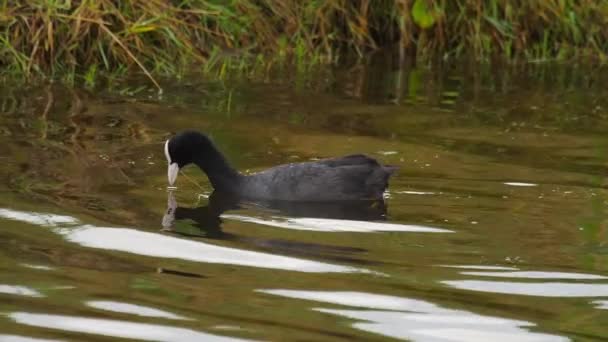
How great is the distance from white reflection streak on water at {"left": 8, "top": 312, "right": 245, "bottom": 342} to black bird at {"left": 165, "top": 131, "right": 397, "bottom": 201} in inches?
95.1

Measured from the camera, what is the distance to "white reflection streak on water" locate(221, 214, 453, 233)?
6543 mm

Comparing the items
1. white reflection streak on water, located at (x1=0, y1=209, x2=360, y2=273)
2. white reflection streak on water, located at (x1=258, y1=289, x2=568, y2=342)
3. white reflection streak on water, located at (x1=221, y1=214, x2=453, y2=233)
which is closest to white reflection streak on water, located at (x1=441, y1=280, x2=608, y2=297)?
white reflection streak on water, located at (x1=258, y1=289, x2=568, y2=342)

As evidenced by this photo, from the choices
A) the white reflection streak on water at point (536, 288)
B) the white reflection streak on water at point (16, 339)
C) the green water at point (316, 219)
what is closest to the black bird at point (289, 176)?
the green water at point (316, 219)

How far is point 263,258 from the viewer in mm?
5867

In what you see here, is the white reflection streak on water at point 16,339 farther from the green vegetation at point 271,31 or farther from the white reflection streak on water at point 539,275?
the green vegetation at point 271,31

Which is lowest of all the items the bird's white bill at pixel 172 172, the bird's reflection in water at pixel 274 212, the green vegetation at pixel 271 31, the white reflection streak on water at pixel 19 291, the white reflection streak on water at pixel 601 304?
the bird's reflection in water at pixel 274 212

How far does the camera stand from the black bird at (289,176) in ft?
23.7

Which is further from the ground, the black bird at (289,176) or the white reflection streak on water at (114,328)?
the black bird at (289,176)

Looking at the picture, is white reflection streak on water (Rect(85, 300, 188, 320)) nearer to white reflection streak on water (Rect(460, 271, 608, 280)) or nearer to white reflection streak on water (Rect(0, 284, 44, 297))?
white reflection streak on water (Rect(0, 284, 44, 297))

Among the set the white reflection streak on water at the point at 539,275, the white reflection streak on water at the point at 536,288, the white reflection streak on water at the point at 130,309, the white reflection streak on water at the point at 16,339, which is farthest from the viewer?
the white reflection streak on water at the point at 539,275

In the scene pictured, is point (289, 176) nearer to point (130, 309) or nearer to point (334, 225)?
point (334, 225)

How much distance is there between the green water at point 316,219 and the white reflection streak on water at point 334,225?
0.04 ft

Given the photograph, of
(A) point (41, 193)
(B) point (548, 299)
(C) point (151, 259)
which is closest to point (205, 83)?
(A) point (41, 193)

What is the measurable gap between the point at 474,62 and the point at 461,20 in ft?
1.12
